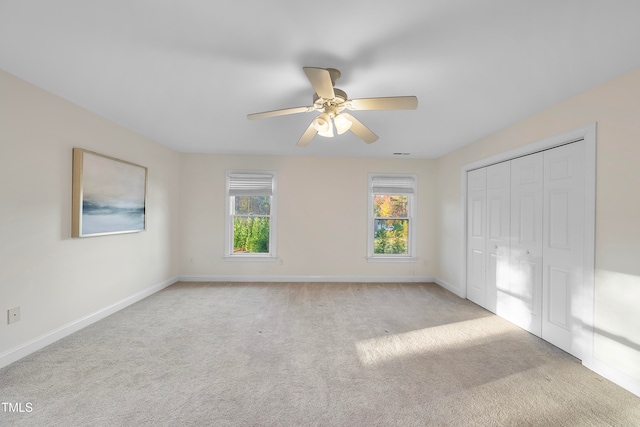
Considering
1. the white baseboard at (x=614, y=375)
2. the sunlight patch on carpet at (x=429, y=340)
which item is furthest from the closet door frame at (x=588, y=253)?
the sunlight patch on carpet at (x=429, y=340)

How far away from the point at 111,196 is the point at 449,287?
5.19 meters

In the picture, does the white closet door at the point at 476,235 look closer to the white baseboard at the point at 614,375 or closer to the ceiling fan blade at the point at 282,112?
the white baseboard at the point at 614,375

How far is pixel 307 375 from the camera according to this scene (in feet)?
7.31

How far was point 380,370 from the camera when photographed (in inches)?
90.7

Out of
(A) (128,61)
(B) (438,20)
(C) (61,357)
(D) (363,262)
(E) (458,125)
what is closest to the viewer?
(B) (438,20)

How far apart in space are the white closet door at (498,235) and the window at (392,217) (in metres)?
1.60

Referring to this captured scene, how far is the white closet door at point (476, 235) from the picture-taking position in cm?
397

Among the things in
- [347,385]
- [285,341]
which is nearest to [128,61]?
[285,341]

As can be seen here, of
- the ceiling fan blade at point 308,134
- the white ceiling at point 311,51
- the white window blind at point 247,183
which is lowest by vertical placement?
the white window blind at point 247,183

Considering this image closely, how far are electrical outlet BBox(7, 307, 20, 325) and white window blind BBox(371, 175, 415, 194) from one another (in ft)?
15.8

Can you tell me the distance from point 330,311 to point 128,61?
3304 millimetres

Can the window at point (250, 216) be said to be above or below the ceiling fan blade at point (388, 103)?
below

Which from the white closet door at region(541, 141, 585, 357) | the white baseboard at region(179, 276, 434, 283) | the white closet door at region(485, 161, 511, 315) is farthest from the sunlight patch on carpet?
the white baseboard at region(179, 276, 434, 283)

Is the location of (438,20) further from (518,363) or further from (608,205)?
(518,363)
